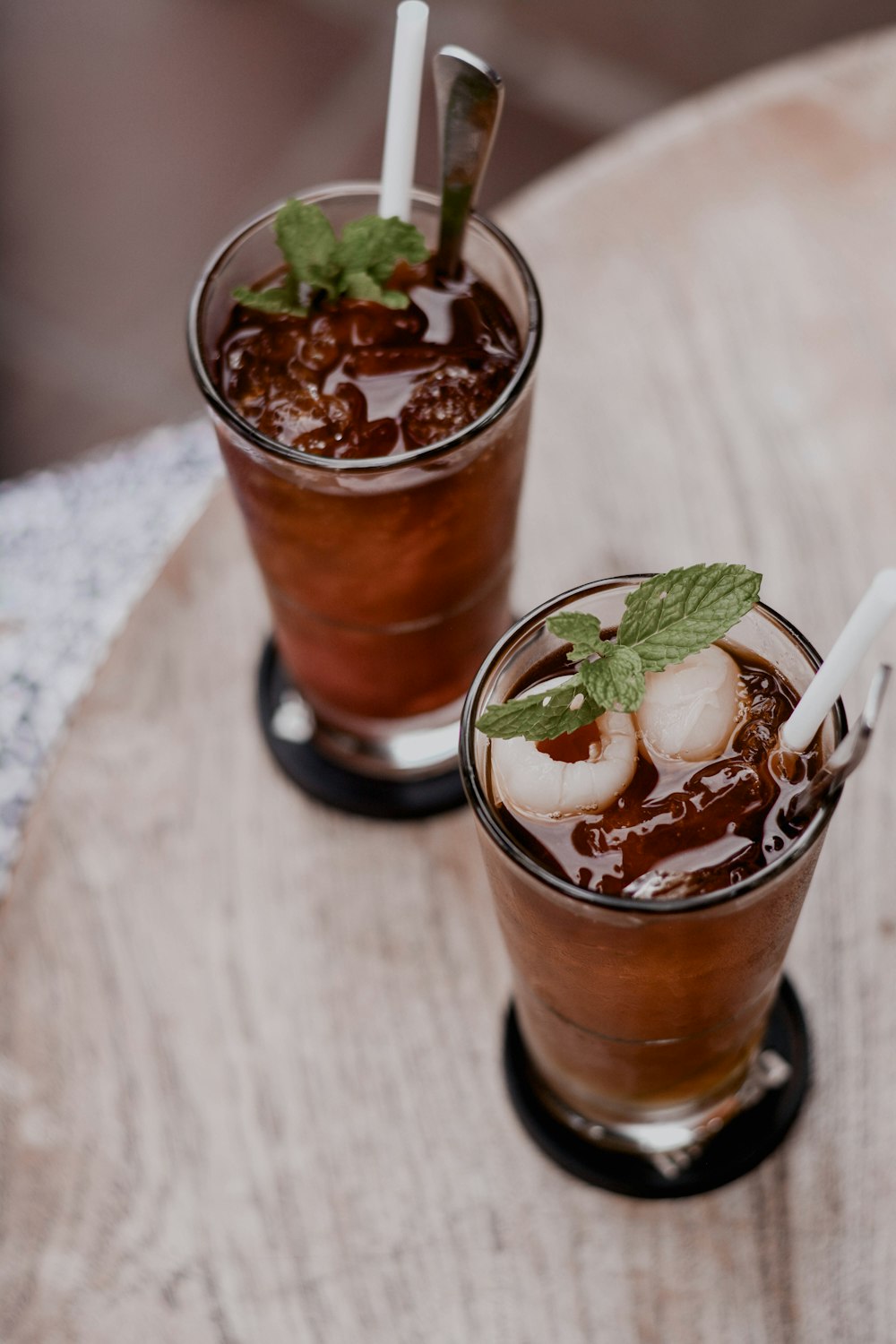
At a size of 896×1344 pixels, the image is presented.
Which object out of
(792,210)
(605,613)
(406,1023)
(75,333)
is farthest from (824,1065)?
(75,333)

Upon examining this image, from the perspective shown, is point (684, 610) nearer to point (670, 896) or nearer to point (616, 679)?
point (616, 679)

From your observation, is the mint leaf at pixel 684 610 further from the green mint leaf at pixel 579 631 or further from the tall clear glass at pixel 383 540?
the tall clear glass at pixel 383 540

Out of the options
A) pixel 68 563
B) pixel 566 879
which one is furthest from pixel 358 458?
pixel 68 563

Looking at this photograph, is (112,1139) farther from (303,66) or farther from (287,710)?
(303,66)

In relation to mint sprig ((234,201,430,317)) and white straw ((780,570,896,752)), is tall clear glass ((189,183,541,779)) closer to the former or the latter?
mint sprig ((234,201,430,317))

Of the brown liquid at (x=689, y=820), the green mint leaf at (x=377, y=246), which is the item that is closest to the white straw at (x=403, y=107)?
the green mint leaf at (x=377, y=246)

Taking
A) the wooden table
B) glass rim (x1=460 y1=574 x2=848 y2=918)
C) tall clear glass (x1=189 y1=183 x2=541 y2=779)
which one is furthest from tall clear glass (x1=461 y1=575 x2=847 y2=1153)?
tall clear glass (x1=189 y1=183 x2=541 y2=779)
